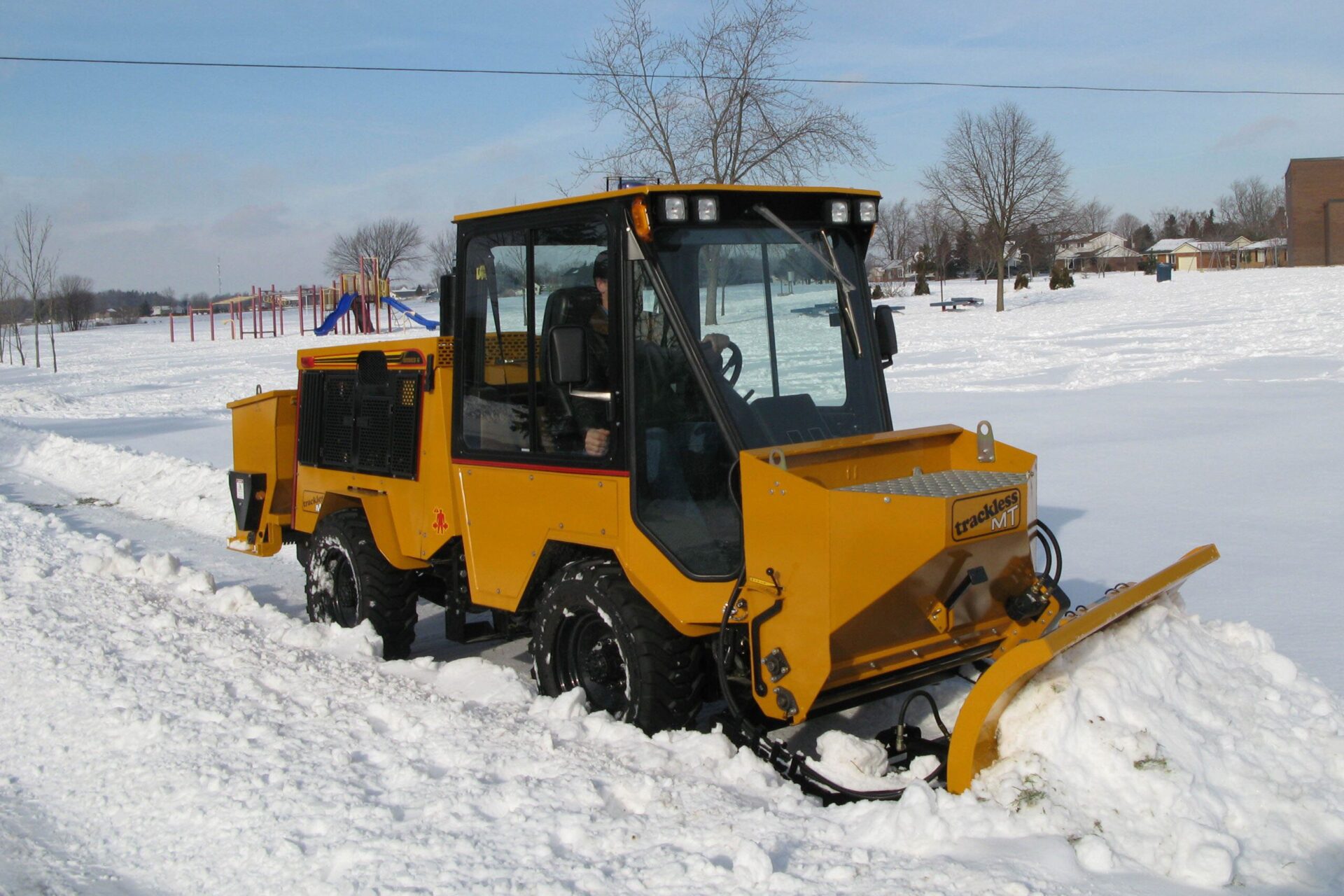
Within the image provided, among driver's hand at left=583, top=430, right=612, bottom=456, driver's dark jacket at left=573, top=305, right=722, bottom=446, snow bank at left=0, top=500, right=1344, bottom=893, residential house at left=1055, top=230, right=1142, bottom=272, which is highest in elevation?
residential house at left=1055, top=230, right=1142, bottom=272

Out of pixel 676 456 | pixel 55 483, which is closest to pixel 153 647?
pixel 676 456

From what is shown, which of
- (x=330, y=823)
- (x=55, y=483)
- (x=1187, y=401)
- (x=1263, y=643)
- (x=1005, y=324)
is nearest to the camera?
(x=330, y=823)

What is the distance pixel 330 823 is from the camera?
3.77 m

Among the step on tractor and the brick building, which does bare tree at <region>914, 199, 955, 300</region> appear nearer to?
the brick building

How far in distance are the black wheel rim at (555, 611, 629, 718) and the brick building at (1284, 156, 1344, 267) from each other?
211 ft

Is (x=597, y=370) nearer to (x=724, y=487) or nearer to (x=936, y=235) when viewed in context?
(x=724, y=487)

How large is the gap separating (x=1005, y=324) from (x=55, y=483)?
27268 millimetres

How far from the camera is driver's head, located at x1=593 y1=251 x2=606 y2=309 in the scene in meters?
4.64

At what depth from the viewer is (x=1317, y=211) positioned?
198 ft

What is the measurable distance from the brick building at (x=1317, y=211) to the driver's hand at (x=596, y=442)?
211 ft

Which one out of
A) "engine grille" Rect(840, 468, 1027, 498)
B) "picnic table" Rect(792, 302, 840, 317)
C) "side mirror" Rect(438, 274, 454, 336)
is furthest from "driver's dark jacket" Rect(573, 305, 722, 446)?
"side mirror" Rect(438, 274, 454, 336)

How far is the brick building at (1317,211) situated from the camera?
59250mm

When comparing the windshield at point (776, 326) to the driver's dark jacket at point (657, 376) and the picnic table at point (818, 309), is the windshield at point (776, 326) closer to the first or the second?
the picnic table at point (818, 309)

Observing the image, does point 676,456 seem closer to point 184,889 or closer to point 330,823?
point 330,823
